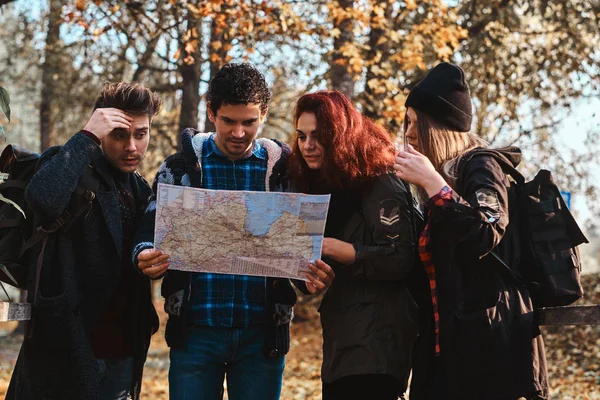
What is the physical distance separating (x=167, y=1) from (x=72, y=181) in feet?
23.3

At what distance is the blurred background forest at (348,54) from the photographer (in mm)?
10500

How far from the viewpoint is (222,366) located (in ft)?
12.0

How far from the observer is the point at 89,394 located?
3.59 metres

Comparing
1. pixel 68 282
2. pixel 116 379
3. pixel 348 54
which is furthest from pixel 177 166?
pixel 348 54

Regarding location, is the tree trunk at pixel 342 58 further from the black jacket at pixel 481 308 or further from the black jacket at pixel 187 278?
the black jacket at pixel 481 308

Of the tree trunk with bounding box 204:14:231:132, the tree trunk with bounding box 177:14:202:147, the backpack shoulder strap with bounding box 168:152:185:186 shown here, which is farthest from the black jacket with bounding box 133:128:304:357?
the tree trunk with bounding box 177:14:202:147

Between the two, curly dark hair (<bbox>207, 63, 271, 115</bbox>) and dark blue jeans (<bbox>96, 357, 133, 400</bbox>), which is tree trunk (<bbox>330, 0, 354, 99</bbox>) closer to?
curly dark hair (<bbox>207, 63, 271, 115</bbox>)

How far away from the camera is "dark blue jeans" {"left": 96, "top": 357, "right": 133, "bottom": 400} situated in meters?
3.77

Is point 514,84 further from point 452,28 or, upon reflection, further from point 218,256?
point 218,256

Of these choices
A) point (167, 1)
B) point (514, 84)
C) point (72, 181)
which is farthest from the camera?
point (514, 84)

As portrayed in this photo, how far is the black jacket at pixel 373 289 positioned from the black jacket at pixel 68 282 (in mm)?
1003

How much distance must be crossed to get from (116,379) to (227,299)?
2.19ft

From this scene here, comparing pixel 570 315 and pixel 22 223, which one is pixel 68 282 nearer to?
pixel 22 223

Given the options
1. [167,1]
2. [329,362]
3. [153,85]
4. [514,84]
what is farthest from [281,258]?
[153,85]
